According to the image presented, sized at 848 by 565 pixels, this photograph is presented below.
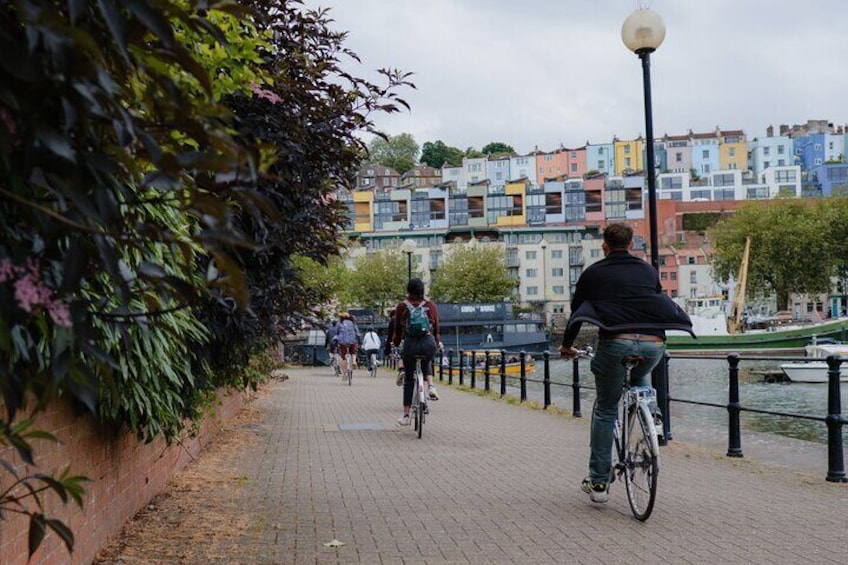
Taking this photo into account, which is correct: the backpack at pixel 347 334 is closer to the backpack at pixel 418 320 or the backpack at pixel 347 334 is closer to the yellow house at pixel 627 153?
the backpack at pixel 418 320

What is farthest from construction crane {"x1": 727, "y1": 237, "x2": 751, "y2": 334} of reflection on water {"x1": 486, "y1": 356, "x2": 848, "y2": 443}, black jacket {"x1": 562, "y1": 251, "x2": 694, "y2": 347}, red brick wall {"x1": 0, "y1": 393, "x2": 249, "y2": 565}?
red brick wall {"x1": 0, "y1": 393, "x2": 249, "y2": 565}

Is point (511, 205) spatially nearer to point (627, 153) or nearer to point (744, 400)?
point (627, 153)

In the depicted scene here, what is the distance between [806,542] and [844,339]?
233 ft

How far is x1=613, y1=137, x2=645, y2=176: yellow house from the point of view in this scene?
181m

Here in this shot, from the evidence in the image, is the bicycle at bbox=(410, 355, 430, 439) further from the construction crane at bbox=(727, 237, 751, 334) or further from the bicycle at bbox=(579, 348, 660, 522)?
the construction crane at bbox=(727, 237, 751, 334)

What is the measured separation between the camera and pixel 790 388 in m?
35.7

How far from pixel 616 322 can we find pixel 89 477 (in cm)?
390

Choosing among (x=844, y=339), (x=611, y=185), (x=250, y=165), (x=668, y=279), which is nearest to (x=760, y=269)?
(x=844, y=339)

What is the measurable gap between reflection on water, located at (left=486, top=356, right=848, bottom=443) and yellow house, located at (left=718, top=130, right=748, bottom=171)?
142691 mm

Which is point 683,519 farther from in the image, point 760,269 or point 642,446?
point 760,269

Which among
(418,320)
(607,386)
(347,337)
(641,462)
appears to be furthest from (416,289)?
(347,337)

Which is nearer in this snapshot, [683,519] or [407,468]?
[683,519]

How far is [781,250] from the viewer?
290 feet

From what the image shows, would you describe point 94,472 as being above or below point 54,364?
below
